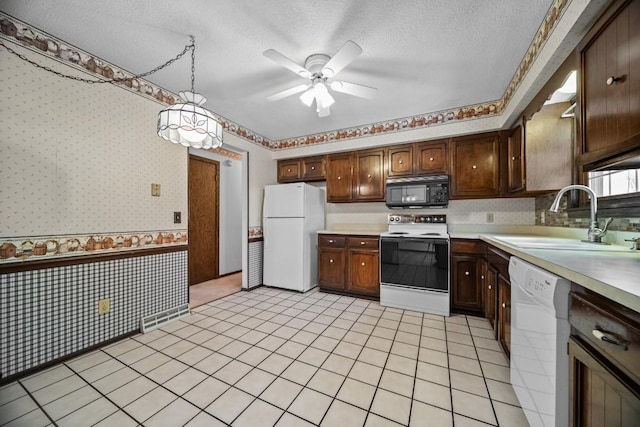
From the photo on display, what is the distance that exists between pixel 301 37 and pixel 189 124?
1.01 metres

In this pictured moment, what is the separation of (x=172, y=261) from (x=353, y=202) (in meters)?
2.43

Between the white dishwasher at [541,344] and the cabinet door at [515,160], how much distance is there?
→ 4.76ft

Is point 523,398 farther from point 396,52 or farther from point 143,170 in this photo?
point 143,170

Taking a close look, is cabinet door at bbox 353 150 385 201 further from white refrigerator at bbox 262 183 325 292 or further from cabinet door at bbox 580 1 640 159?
cabinet door at bbox 580 1 640 159

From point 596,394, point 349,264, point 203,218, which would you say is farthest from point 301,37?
point 203,218

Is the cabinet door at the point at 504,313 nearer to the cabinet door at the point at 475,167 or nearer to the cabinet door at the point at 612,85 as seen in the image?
the cabinet door at the point at 612,85

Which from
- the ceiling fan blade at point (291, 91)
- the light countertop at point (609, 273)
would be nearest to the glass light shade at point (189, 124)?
the ceiling fan blade at point (291, 91)

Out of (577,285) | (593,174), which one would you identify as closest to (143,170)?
(577,285)

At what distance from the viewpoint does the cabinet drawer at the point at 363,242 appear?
3.09m

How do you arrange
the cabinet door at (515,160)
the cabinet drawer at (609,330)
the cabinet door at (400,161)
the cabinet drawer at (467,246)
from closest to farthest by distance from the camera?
the cabinet drawer at (609,330) < the cabinet door at (515,160) < the cabinet drawer at (467,246) < the cabinet door at (400,161)

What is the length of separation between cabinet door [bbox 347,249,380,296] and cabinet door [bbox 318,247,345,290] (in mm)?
131

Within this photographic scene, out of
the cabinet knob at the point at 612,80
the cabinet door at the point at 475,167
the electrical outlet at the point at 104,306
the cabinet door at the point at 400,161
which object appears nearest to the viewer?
the cabinet knob at the point at 612,80

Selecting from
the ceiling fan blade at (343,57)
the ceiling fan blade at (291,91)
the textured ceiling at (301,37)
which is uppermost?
the textured ceiling at (301,37)

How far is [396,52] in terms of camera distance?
6.16 ft
